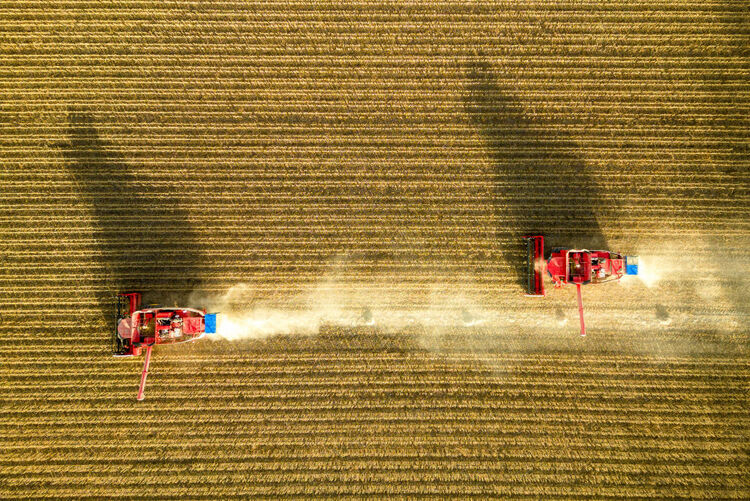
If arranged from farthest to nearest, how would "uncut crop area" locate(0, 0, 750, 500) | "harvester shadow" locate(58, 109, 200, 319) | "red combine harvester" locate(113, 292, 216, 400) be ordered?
"harvester shadow" locate(58, 109, 200, 319) → "uncut crop area" locate(0, 0, 750, 500) → "red combine harvester" locate(113, 292, 216, 400)

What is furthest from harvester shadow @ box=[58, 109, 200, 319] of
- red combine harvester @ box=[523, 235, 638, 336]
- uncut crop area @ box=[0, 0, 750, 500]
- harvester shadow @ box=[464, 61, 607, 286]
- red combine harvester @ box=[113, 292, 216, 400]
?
red combine harvester @ box=[523, 235, 638, 336]

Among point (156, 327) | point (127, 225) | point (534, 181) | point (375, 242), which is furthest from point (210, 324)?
point (534, 181)

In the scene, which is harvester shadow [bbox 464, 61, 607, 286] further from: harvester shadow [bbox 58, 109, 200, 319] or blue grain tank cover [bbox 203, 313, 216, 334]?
harvester shadow [bbox 58, 109, 200, 319]

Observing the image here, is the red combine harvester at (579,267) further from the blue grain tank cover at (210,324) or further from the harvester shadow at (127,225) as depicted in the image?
the harvester shadow at (127,225)

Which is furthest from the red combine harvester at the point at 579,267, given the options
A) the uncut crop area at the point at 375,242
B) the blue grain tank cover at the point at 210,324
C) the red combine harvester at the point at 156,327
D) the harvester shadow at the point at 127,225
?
the harvester shadow at the point at 127,225

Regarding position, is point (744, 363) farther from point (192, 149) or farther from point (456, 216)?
point (192, 149)

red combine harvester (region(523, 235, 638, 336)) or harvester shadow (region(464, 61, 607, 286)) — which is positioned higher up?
harvester shadow (region(464, 61, 607, 286))

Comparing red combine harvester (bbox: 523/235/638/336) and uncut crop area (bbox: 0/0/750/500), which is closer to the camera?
red combine harvester (bbox: 523/235/638/336)
